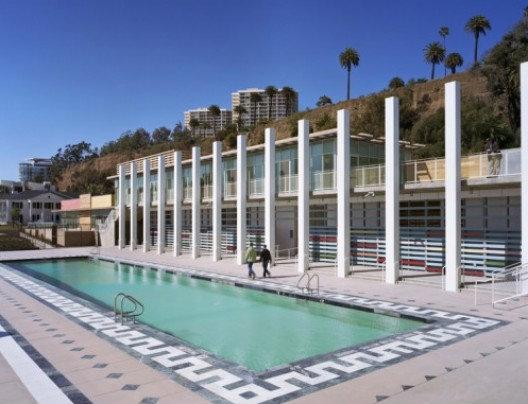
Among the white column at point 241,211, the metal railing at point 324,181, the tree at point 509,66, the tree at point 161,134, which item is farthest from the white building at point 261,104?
the metal railing at point 324,181

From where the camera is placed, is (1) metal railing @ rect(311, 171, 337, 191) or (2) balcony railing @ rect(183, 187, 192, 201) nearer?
(1) metal railing @ rect(311, 171, 337, 191)

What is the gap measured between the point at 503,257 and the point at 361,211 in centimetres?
786

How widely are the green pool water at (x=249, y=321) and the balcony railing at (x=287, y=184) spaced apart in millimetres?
7284

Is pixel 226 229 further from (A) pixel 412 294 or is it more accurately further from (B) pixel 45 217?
(B) pixel 45 217

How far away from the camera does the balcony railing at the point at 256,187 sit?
95.0 ft

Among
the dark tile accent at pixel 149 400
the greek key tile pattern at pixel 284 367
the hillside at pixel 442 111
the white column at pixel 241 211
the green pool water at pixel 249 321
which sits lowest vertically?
the green pool water at pixel 249 321

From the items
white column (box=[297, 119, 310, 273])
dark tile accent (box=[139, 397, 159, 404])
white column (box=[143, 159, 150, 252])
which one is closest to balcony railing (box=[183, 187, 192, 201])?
white column (box=[143, 159, 150, 252])

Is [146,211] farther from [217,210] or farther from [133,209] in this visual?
[217,210]

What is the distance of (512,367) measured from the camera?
8719 millimetres

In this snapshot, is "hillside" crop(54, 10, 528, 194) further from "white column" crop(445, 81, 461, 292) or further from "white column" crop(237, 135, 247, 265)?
"white column" crop(445, 81, 461, 292)

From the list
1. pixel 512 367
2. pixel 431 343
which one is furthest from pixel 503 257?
pixel 512 367

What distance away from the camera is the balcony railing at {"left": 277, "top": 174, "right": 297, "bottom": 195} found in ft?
87.0

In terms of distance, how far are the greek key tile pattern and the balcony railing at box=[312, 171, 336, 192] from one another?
9.68 metres

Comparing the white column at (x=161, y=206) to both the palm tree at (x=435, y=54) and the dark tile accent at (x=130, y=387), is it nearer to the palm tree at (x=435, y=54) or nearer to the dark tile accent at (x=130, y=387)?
the dark tile accent at (x=130, y=387)
